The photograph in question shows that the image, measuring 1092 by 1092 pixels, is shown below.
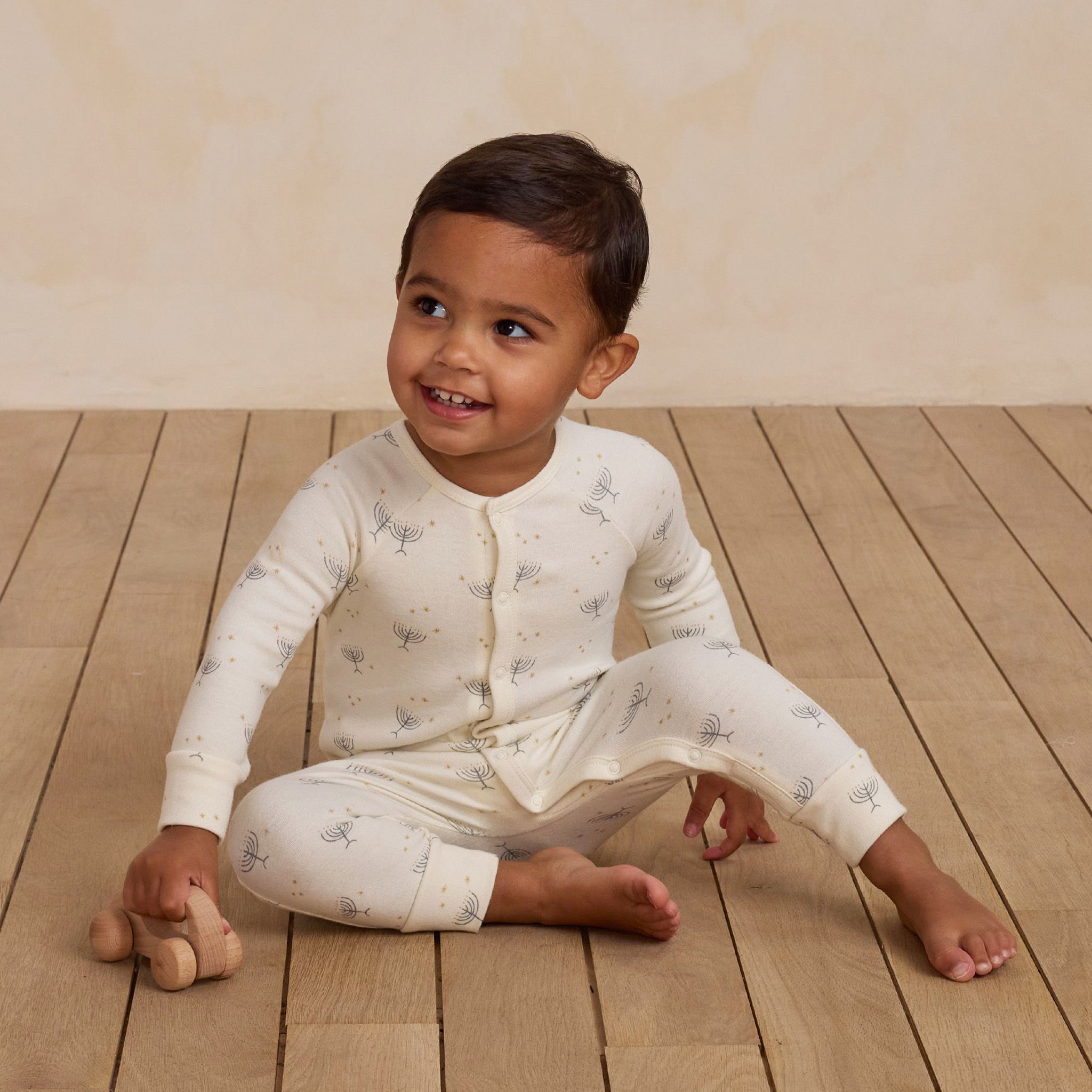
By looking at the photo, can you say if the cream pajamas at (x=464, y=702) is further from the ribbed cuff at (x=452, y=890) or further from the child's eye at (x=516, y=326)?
the child's eye at (x=516, y=326)

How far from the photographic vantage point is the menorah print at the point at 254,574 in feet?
3.75

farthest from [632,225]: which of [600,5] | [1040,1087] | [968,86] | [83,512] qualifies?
[968,86]

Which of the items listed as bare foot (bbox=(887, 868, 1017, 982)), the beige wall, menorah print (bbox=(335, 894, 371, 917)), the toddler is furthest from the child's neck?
the beige wall

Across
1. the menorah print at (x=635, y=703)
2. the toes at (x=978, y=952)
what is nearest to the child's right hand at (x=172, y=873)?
the menorah print at (x=635, y=703)

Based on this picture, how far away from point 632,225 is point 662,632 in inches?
14.5

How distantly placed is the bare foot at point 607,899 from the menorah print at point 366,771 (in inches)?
5.7

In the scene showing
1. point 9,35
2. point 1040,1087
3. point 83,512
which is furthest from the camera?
point 9,35

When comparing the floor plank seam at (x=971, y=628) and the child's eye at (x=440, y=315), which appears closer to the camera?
the child's eye at (x=440, y=315)

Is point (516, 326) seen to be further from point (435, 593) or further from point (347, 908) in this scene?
point (347, 908)

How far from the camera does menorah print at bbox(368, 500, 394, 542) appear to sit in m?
1.17

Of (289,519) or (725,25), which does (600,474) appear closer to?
(289,519)

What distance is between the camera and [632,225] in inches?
45.0

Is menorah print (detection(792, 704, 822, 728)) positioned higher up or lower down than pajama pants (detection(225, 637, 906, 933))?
higher up

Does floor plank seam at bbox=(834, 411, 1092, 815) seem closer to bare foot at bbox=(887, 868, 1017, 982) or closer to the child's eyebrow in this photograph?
bare foot at bbox=(887, 868, 1017, 982)
